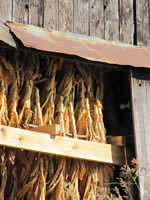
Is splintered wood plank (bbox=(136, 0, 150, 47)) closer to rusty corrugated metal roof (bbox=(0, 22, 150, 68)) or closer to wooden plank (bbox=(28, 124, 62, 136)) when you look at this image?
rusty corrugated metal roof (bbox=(0, 22, 150, 68))

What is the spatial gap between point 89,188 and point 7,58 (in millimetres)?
1419

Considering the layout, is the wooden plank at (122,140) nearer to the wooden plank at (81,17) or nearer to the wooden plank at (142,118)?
the wooden plank at (142,118)

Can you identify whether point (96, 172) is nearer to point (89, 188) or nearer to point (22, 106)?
point (89, 188)

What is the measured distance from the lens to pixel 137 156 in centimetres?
541

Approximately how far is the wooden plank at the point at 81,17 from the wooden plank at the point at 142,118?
0.64m

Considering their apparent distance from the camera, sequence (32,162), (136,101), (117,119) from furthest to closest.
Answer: (117,119), (136,101), (32,162)

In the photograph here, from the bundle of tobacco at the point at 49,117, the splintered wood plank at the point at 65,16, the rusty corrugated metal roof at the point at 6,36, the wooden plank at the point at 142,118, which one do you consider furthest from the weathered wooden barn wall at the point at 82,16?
the wooden plank at the point at 142,118

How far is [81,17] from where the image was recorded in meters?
5.81

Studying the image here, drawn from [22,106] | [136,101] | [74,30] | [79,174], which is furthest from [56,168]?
[74,30]

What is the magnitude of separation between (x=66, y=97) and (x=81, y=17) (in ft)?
2.72

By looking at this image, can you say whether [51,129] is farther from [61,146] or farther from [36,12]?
[36,12]

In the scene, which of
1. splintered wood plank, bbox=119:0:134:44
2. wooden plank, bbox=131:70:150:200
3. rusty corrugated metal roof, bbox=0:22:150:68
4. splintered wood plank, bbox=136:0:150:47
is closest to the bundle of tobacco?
rusty corrugated metal roof, bbox=0:22:150:68

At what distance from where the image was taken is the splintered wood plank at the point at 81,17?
5750mm

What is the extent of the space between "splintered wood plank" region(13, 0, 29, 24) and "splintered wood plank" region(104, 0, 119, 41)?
2.99 ft
